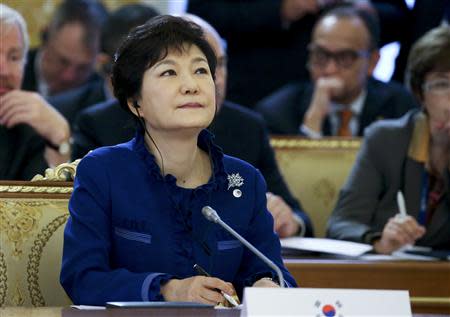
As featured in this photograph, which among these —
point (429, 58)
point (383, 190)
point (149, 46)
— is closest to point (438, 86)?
point (429, 58)

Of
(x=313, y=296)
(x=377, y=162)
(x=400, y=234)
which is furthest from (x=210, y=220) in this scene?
(x=377, y=162)

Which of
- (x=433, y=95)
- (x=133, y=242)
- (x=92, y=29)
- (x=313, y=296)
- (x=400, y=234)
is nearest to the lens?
(x=313, y=296)

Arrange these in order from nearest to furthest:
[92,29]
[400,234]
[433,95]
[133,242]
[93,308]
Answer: [93,308], [133,242], [400,234], [433,95], [92,29]

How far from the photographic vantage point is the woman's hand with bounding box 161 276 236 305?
2377 mm

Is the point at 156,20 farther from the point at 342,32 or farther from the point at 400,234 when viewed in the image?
the point at 342,32

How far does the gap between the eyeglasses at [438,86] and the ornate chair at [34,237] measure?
5.41 ft

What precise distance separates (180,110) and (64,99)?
2.68m

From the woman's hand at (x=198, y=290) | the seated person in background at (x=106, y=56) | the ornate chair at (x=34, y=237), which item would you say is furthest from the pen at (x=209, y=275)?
the seated person in background at (x=106, y=56)

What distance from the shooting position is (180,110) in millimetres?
2568

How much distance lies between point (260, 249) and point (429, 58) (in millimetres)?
1718

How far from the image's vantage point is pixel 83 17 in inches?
230

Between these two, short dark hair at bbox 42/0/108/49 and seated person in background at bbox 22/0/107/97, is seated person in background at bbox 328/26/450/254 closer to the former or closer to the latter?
seated person in background at bbox 22/0/107/97

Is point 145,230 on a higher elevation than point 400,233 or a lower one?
higher

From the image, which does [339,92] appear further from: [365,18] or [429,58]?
[429,58]
